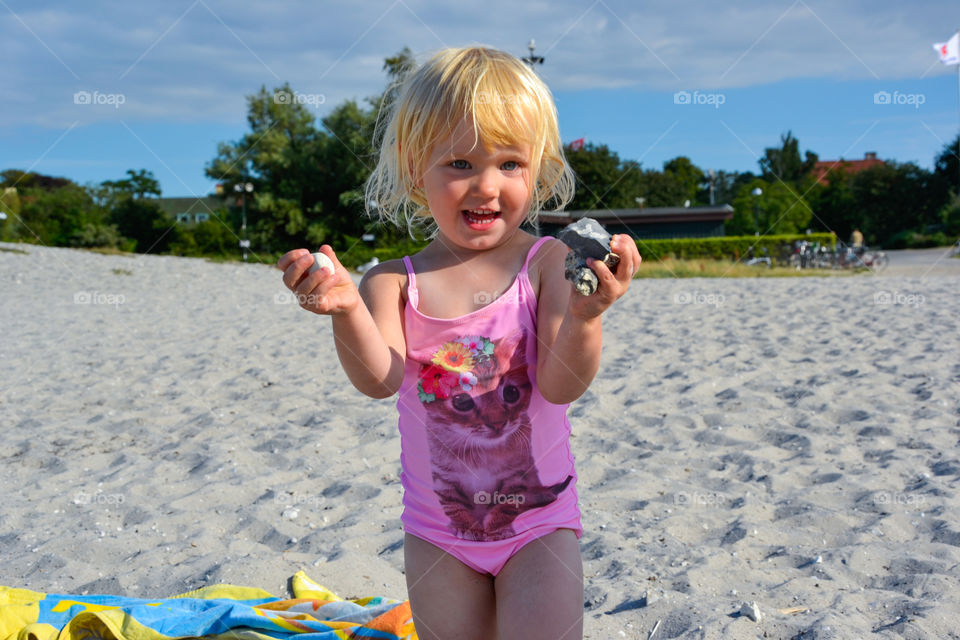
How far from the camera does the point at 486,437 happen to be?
1696 millimetres

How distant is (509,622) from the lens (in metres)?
1.57

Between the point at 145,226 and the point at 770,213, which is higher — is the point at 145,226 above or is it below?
above

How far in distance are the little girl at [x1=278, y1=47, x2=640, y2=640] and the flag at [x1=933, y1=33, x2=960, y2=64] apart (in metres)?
18.3

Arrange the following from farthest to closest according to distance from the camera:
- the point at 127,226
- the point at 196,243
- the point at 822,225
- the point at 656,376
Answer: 1. the point at 822,225
2. the point at 127,226
3. the point at 196,243
4. the point at 656,376

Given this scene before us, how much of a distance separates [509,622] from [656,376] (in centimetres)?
458

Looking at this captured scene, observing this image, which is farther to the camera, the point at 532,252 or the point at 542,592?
the point at 532,252

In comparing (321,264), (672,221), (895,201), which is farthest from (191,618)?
(895,201)

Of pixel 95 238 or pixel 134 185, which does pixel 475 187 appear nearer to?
pixel 95 238

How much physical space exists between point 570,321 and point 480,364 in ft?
1.00

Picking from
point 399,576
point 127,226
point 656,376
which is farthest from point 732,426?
point 127,226

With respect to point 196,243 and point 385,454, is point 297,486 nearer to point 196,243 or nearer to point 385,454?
point 385,454

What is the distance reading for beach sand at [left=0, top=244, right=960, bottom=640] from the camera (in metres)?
2.68

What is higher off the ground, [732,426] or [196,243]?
[196,243]

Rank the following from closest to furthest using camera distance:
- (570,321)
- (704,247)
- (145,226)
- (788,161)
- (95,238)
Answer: (570,321) < (704,247) < (95,238) < (145,226) < (788,161)
